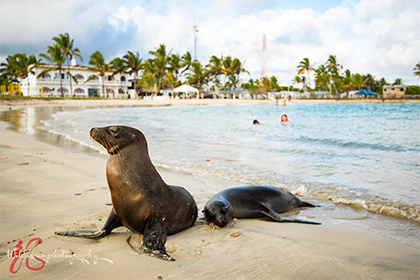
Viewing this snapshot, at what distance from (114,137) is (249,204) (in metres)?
1.97

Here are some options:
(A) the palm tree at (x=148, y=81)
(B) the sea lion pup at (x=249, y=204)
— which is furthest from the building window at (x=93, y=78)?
(B) the sea lion pup at (x=249, y=204)

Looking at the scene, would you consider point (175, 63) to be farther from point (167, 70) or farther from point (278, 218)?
point (278, 218)

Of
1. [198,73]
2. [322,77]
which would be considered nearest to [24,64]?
[198,73]

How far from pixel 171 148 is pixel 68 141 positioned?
12.2 feet

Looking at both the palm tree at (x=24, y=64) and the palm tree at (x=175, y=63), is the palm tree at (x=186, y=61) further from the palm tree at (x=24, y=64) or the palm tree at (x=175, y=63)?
the palm tree at (x=24, y=64)

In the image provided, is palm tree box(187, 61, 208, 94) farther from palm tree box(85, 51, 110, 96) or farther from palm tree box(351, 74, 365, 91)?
palm tree box(351, 74, 365, 91)

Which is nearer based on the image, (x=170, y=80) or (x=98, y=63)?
(x=98, y=63)

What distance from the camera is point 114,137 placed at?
9.69 feet

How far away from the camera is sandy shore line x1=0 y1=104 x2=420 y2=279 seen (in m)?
2.53

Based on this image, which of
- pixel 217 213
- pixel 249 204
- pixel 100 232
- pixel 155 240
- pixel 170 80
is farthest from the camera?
pixel 170 80

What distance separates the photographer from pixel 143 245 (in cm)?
286

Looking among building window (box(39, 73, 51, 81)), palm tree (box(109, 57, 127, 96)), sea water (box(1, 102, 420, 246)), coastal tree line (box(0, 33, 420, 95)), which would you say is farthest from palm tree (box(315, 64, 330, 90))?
sea water (box(1, 102, 420, 246))

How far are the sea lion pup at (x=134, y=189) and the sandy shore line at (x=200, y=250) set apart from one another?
0.16m

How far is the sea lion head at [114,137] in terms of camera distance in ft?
9.45
